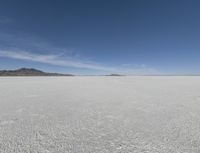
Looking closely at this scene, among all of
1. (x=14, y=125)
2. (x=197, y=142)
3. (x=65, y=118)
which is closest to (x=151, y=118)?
(x=197, y=142)

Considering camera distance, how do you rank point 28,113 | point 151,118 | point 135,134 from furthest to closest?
point 28,113 < point 151,118 < point 135,134

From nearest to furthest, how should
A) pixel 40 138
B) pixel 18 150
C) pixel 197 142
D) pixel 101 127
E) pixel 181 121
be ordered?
pixel 18 150, pixel 197 142, pixel 40 138, pixel 101 127, pixel 181 121

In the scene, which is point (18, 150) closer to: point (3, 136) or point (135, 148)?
point (3, 136)

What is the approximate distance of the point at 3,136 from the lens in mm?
1930

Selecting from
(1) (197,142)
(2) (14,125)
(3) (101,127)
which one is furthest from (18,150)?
(1) (197,142)

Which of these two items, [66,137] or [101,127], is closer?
[66,137]

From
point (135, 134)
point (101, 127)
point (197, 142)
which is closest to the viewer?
point (197, 142)

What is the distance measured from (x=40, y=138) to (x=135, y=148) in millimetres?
1141

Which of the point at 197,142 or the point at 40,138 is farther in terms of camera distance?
the point at 40,138

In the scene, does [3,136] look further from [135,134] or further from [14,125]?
[135,134]

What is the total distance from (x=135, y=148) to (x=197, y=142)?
743 millimetres

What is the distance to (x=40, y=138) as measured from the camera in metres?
1.89

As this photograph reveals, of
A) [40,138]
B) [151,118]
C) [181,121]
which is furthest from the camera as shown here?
[151,118]

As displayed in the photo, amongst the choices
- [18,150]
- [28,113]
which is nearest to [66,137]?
[18,150]
